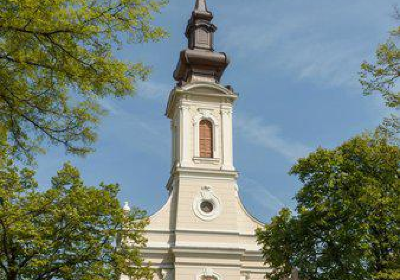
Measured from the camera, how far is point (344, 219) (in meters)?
20.3

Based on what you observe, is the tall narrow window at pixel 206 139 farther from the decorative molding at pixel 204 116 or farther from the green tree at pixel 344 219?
the green tree at pixel 344 219

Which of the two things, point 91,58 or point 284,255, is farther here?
point 284,255

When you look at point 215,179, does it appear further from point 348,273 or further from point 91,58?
point 91,58

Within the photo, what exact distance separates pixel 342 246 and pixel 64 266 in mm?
9699

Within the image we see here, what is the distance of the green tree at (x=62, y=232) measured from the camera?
65.2 ft

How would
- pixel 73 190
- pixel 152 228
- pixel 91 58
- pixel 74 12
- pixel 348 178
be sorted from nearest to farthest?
pixel 74 12 → pixel 91 58 → pixel 348 178 → pixel 73 190 → pixel 152 228

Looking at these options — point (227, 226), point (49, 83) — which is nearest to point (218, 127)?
point (227, 226)

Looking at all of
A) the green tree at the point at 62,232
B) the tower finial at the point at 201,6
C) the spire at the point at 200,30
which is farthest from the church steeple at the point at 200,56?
the green tree at the point at 62,232

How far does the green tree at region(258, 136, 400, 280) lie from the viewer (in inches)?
755

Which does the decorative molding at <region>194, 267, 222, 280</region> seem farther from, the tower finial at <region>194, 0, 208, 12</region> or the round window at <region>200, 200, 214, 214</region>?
the tower finial at <region>194, 0, 208, 12</region>

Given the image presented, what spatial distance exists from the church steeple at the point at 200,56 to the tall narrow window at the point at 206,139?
313 cm

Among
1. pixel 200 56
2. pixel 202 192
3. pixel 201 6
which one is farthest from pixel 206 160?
pixel 201 6

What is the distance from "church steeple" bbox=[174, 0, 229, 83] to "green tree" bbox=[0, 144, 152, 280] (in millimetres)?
14987

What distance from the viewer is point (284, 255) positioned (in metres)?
20.9
